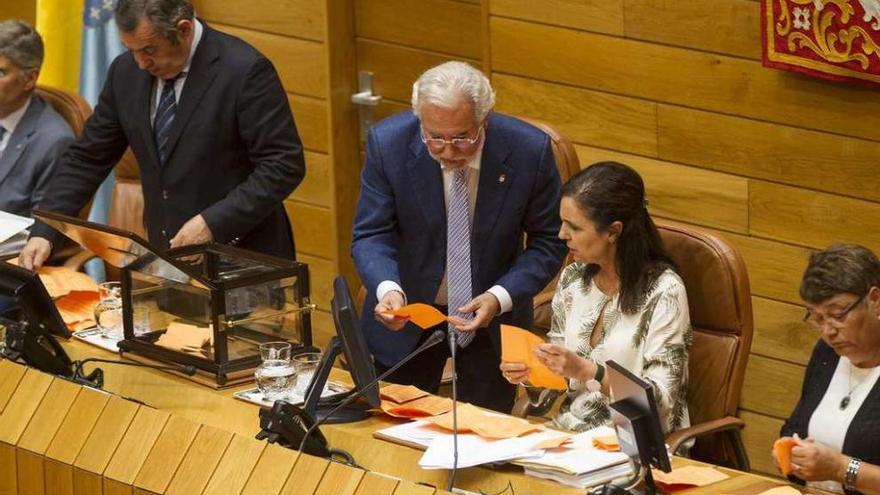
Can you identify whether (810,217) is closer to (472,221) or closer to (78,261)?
(472,221)

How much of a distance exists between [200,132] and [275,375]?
1.04 meters

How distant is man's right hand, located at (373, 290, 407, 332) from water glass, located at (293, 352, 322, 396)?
0.17m

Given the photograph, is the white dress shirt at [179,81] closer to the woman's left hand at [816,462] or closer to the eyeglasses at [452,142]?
the eyeglasses at [452,142]

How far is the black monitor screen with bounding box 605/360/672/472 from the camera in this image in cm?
275

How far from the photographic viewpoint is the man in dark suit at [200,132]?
4.14 meters

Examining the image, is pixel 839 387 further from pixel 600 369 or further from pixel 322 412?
pixel 322 412

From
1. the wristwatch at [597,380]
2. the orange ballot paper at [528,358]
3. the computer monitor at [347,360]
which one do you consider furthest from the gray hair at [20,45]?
the wristwatch at [597,380]

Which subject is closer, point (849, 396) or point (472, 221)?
point (849, 396)

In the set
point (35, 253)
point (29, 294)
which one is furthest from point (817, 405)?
point (35, 253)

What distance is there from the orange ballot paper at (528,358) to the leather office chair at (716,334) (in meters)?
0.43

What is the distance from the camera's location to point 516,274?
3.79m

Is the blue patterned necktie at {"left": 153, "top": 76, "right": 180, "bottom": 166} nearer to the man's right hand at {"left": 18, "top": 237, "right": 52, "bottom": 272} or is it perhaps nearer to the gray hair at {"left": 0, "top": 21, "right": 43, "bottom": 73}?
the man's right hand at {"left": 18, "top": 237, "right": 52, "bottom": 272}

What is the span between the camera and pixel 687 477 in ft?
9.88

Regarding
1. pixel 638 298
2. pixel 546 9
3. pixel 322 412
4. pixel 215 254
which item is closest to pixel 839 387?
pixel 638 298
